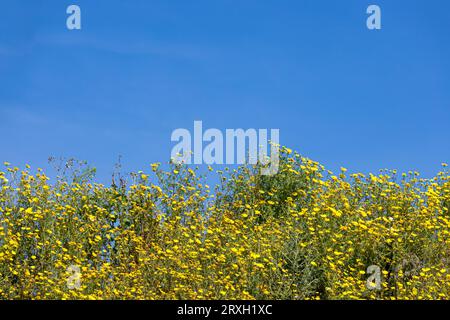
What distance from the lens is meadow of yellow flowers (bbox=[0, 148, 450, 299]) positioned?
8.75 m

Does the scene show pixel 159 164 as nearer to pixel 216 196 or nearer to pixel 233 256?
pixel 216 196

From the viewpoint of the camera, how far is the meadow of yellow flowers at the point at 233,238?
875 centimetres

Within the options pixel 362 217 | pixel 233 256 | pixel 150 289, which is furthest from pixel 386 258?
pixel 150 289

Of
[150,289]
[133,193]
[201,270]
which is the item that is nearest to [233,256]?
[201,270]

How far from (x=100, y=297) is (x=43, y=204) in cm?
280

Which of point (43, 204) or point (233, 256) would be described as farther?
point (43, 204)

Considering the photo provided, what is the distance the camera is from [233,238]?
9.59m

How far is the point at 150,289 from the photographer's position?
28.6 ft

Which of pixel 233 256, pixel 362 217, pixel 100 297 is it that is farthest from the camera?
pixel 362 217
